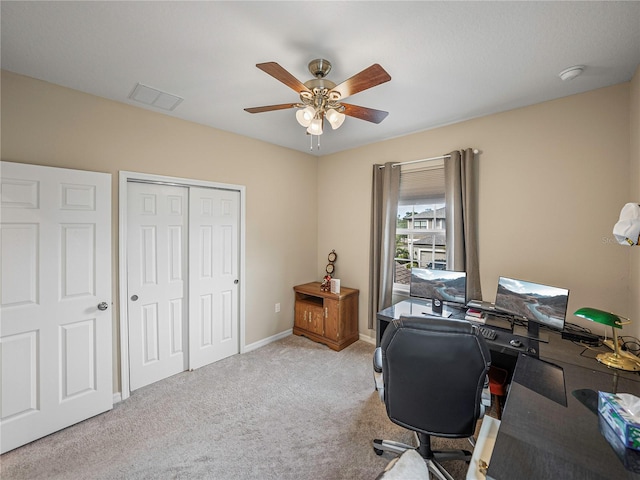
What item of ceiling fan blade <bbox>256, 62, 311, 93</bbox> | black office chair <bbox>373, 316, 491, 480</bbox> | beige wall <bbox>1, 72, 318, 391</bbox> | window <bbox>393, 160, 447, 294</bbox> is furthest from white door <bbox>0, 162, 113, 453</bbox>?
window <bbox>393, 160, 447, 294</bbox>

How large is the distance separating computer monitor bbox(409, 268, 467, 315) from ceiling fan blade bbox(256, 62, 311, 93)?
2106 millimetres

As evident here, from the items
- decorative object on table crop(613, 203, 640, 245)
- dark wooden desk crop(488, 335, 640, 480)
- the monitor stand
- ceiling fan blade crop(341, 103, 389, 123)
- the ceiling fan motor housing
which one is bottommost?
dark wooden desk crop(488, 335, 640, 480)

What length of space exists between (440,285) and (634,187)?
5.13 feet

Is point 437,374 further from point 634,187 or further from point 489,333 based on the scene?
point 634,187

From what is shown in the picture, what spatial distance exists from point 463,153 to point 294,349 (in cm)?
308

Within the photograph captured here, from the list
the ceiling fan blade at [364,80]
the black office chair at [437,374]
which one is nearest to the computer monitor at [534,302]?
the black office chair at [437,374]

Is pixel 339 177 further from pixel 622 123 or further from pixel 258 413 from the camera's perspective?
pixel 258 413

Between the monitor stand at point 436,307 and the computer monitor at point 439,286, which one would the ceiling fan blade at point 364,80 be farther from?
the monitor stand at point 436,307

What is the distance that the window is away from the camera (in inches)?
122

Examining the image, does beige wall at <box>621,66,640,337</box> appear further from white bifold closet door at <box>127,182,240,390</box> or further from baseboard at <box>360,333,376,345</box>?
white bifold closet door at <box>127,182,240,390</box>

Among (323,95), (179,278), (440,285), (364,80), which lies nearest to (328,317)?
(440,285)

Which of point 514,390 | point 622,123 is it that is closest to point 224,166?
point 514,390

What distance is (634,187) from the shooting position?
6.32ft

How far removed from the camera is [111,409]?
2.31m
